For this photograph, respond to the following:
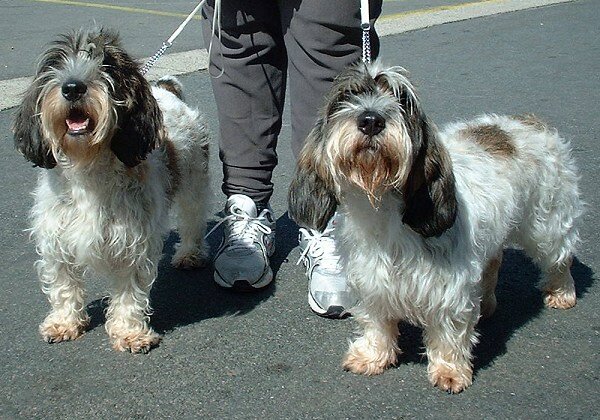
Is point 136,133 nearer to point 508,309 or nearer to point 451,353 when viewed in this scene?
point 451,353

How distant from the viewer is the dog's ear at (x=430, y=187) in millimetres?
3176

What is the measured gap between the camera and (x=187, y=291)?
15.1 feet

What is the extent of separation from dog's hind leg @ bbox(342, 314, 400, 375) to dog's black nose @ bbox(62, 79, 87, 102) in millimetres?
1478

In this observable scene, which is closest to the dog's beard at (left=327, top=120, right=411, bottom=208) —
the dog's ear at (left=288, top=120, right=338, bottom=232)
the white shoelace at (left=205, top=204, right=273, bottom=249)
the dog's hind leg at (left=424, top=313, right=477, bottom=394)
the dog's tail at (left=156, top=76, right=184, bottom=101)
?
the dog's ear at (left=288, top=120, right=338, bottom=232)

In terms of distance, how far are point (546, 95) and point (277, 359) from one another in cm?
535

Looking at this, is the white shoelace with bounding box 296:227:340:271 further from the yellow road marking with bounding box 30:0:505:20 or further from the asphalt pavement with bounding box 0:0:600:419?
the yellow road marking with bounding box 30:0:505:20

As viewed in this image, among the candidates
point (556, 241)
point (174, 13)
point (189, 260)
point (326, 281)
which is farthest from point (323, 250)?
point (174, 13)

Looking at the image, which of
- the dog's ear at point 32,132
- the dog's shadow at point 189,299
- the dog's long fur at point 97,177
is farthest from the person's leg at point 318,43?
the dog's ear at point 32,132

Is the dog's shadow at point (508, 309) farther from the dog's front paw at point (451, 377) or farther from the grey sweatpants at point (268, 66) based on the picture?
the grey sweatpants at point (268, 66)

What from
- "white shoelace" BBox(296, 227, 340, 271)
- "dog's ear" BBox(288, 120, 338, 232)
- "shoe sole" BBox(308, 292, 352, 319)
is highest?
"dog's ear" BBox(288, 120, 338, 232)

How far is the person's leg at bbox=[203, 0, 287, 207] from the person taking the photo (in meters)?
4.43

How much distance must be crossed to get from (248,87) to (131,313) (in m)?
1.35

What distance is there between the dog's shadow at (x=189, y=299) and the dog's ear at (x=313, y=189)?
43.3 inches

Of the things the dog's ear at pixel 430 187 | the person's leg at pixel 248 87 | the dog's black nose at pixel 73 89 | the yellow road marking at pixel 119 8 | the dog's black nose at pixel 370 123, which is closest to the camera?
the dog's black nose at pixel 370 123
